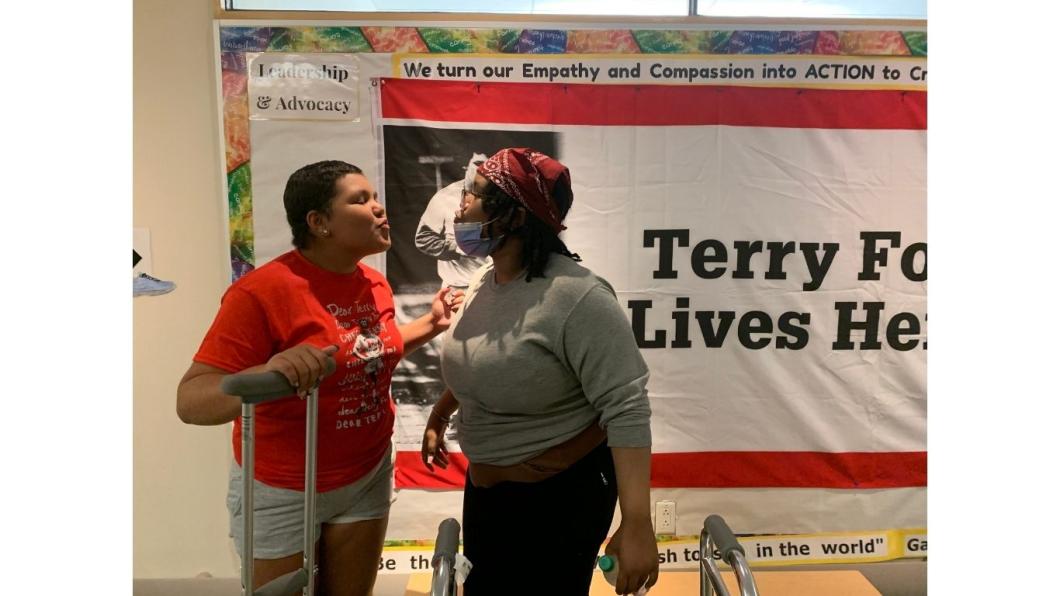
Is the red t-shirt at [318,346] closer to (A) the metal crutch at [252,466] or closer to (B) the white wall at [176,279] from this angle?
(A) the metal crutch at [252,466]

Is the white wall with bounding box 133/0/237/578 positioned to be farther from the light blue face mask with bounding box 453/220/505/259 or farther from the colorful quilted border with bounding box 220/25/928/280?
the light blue face mask with bounding box 453/220/505/259

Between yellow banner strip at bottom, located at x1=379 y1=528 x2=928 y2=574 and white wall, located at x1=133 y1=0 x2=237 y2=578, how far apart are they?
0.65 meters

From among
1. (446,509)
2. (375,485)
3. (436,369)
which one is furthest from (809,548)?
(375,485)

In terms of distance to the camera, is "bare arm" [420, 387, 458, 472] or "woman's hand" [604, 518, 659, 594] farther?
"bare arm" [420, 387, 458, 472]

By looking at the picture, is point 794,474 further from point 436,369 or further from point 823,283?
point 436,369

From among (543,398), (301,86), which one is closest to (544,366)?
(543,398)

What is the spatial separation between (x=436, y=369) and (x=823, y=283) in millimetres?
1399

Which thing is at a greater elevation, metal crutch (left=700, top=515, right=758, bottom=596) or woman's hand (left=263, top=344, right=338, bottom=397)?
woman's hand (left=263, top=344, right=338, bottom=397)

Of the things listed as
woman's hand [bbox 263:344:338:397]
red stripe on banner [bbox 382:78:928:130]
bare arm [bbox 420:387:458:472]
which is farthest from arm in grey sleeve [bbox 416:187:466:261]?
woman's hand [bbox 263:344:338:397]

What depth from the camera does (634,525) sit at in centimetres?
144

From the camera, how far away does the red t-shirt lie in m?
1.60

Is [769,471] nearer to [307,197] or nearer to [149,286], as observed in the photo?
[307,197]

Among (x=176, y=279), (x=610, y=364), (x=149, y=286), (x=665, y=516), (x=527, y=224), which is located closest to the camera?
(x=610, y=364)

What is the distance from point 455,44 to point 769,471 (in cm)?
186
